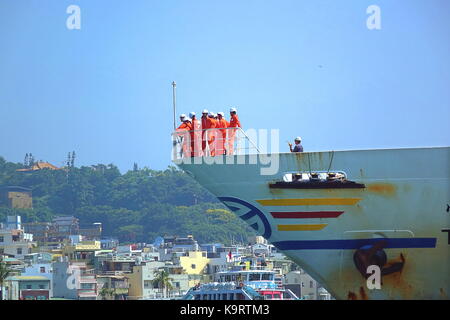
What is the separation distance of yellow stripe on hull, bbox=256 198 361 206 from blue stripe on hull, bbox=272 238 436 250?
2.59ft

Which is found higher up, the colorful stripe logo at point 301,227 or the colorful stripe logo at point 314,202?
the colorful stripe logo at point 314,202

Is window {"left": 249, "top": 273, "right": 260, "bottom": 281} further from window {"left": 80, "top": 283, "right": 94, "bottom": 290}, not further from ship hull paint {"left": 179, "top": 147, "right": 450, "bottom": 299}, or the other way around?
window {"left": 80, "top": 283, "right": 94, "bottom": 290}

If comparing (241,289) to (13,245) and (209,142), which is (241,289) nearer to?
(209,142)

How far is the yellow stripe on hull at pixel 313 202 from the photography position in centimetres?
1928

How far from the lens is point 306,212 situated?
19.5 m

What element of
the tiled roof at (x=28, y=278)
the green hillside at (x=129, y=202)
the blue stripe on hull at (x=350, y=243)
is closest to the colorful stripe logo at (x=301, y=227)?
the blue stripe on hull at (x=350, y=243)

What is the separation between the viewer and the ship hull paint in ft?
62.6

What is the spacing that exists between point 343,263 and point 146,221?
450 feet

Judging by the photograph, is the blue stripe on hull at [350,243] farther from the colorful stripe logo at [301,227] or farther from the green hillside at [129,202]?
the green hillside at [129,202]

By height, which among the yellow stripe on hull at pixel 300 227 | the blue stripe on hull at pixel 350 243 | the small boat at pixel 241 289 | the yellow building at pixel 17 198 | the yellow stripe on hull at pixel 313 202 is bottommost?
the small boat at pixel 241 289

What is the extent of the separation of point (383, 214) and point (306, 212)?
61.9 inches

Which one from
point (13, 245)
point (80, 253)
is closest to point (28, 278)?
point (80, 253)

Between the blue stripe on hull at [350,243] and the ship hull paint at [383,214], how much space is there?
2 centimetres
